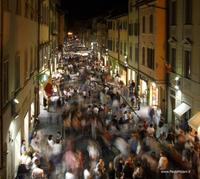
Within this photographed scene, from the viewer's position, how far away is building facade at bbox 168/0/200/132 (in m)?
24.5

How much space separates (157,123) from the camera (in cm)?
2975

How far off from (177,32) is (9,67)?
13858mm

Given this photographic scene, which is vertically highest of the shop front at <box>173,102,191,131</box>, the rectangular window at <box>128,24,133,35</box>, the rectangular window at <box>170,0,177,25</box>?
the rectangular window at <box>128,24,133,35</box>

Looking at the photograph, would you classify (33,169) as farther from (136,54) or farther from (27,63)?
(136,54)

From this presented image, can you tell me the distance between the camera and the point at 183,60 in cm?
2766

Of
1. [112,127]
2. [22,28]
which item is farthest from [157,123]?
[22,28]

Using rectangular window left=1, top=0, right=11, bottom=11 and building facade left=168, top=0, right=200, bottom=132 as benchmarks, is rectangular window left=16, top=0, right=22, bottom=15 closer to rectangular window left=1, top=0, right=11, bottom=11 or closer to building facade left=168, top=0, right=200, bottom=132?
rectangular window left=1, top=0, right=11, bottom=11

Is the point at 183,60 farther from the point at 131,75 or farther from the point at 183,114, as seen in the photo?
the point at 131,75

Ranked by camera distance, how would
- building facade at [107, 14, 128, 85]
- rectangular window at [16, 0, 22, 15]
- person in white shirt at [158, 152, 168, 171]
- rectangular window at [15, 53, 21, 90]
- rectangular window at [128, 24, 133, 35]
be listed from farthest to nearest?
building facade at [107, 14, 128, 85] < rectangular window at [128, 24, 133, 35] < rectangular window at [16, 0, 22, 15] < rectangular window at [15, 53, 21, 90] < person in white shirt at [158, 152, 168, 171]

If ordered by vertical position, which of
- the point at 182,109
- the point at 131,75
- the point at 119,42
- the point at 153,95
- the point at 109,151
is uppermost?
the point at 119,42

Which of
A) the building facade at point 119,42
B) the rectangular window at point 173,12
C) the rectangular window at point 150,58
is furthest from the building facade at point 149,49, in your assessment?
the building facade at point 119,42

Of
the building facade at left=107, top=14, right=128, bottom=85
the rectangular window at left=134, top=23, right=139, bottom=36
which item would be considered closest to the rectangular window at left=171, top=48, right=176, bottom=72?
the rectangular window at left=134, top=23, right=139, bottom=36

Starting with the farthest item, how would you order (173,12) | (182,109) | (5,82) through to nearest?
(173,12) → (182,109) → (5,82)

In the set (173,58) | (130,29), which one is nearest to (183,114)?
(173,58)
